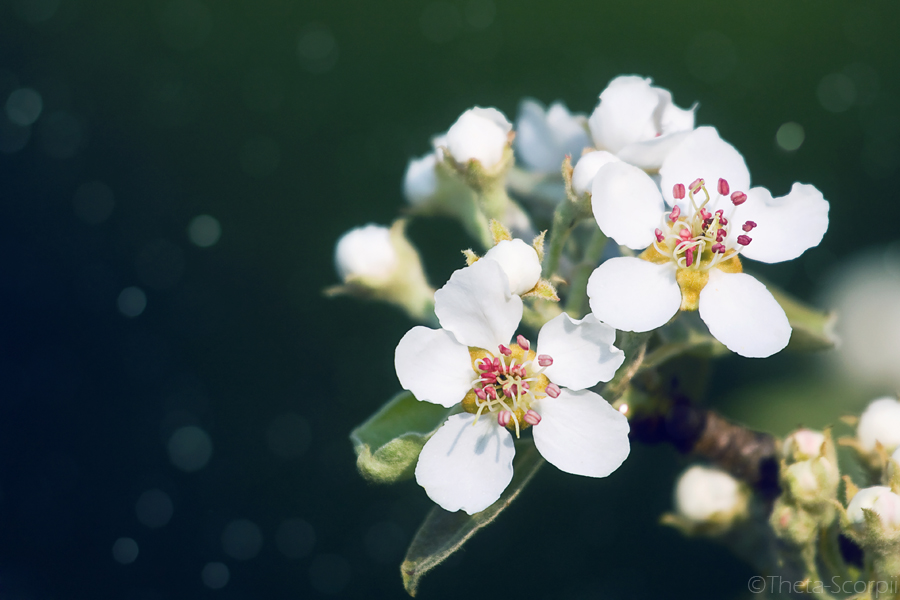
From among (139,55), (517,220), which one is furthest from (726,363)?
(139,55)

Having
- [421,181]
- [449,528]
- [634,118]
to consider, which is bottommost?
[449,528]

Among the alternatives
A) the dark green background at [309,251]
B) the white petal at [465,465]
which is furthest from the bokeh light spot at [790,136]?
the white petal at [465,465]

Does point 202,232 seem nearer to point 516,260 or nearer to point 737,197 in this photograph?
point 516,260

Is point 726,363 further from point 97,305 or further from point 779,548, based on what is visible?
point 97,305

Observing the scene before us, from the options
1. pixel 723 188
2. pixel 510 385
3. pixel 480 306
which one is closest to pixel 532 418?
pixel 510 385

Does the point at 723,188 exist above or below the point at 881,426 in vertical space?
above

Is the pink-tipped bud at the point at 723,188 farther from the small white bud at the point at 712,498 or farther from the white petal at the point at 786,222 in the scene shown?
the small white bud at the point at 712,498
